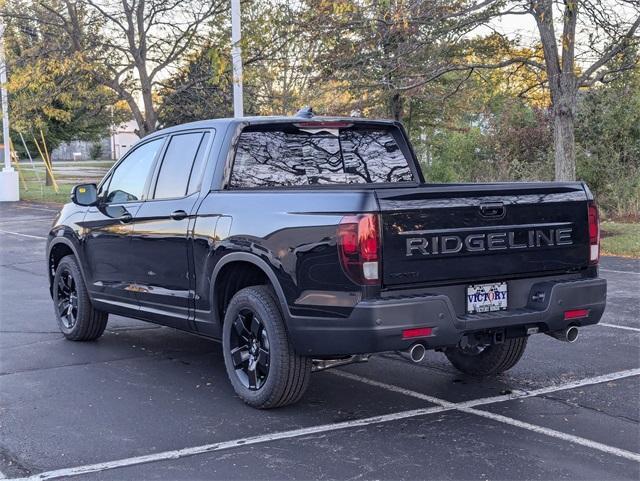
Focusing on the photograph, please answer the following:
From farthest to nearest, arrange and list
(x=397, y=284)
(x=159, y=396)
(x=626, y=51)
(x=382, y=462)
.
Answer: (x=626, y=51) < (x=159, y=396) < (x=397, y=284) < (x=382, y=462)

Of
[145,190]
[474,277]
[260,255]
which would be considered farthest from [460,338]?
[145,190]

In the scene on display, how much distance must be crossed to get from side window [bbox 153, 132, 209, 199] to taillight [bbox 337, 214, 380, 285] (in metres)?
1.87

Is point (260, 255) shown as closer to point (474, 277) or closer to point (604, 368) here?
point (474, 277)

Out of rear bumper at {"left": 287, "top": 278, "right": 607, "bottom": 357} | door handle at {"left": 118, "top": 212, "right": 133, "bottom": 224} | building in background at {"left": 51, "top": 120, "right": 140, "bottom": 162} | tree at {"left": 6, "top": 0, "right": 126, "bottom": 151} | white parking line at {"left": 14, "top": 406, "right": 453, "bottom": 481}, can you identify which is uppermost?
tree at {"left": 6, "top": 0, "right": 126, "bottom": 151}

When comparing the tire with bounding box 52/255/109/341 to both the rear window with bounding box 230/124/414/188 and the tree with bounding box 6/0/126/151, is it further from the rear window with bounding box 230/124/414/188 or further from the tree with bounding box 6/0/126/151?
the tree with bounding box 6/0/126/151

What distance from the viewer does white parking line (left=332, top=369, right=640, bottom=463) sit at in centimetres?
488

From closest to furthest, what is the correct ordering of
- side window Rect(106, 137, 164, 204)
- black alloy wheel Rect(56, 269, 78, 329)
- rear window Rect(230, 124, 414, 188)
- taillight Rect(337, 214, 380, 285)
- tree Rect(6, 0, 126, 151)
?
1. taillight Rect(337, 214, 380, 285)
2. rear window Rect(230, 124, 414, 188)
3. side window Rect(106, 137, 164, 204)
4. black alloy wheel Rect(56, 269, 78, 329)
5. tree Rect(6, 0, 126, 151)

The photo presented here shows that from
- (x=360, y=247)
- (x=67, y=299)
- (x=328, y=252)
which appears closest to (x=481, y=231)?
(x=360, y=247)

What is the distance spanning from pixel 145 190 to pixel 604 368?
3935 millimetres

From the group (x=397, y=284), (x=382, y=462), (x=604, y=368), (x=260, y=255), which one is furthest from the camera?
(x=604, y=368)

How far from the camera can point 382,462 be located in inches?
183

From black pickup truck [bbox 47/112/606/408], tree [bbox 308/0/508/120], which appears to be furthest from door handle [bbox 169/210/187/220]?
tree [bbox 308/0/508/120]

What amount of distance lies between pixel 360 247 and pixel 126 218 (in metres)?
2.82

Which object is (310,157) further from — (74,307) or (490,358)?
(74,307)
